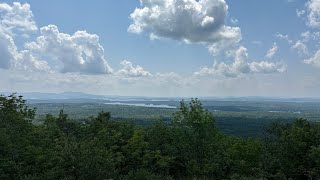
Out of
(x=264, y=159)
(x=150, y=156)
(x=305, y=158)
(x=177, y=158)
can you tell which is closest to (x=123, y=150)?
(x=150, y=156)

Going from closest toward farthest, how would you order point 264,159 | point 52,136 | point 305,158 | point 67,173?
1. point 67,173
2. point 305,158
3. point 264,159
4. point 52,136

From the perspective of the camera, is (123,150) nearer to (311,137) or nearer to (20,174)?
(20,174)

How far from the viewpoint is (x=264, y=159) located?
2330 cm

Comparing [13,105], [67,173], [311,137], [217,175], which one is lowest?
[217,175]

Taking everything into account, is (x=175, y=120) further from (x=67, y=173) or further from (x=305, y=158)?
(x=67, y=173)

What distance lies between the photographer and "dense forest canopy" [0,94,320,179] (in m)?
19.7

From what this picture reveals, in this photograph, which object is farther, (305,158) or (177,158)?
(177,158)

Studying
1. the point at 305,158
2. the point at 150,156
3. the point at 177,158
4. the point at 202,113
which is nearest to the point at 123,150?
the point at 150,156

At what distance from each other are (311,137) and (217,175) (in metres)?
6.80

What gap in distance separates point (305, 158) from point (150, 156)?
33.8ft

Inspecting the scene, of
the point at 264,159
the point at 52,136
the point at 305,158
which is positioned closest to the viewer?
the point at 305,158

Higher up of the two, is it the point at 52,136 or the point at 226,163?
the point at 52,136

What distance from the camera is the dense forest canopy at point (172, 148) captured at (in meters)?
19.7

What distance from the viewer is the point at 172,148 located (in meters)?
24.9
